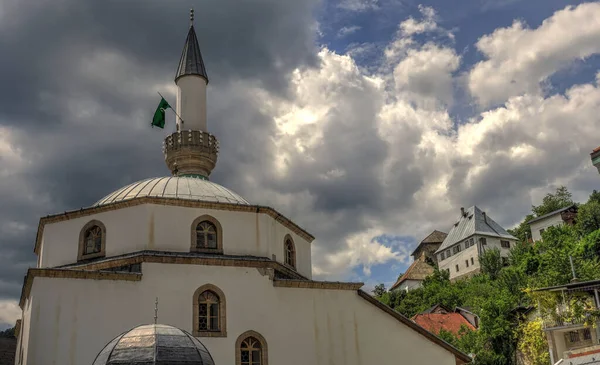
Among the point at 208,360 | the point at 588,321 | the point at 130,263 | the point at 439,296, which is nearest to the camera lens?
the point at 208,360

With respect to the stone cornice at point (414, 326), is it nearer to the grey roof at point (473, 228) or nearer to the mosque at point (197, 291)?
the mosque at point (197, 291)

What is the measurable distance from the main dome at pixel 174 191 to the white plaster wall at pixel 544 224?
47.5 meters

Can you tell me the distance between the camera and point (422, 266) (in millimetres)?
72438

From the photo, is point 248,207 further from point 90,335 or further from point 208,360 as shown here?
point 208,360

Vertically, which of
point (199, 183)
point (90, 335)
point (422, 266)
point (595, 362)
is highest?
point (422, 266)

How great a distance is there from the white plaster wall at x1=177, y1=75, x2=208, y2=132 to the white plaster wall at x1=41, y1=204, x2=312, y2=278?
6.40 m

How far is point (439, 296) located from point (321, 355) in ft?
132

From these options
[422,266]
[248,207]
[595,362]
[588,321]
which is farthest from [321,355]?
[422,266]

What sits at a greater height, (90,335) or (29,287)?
(29,287)

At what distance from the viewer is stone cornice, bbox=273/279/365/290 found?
17283 mm

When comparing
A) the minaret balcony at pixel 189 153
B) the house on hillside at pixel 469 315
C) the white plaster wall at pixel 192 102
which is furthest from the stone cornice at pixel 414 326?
the house on hillside at pixel 469 315

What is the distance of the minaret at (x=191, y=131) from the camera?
74.6 ft

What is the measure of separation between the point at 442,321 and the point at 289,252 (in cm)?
2800

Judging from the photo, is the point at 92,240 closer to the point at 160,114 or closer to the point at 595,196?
the point at 160,114
